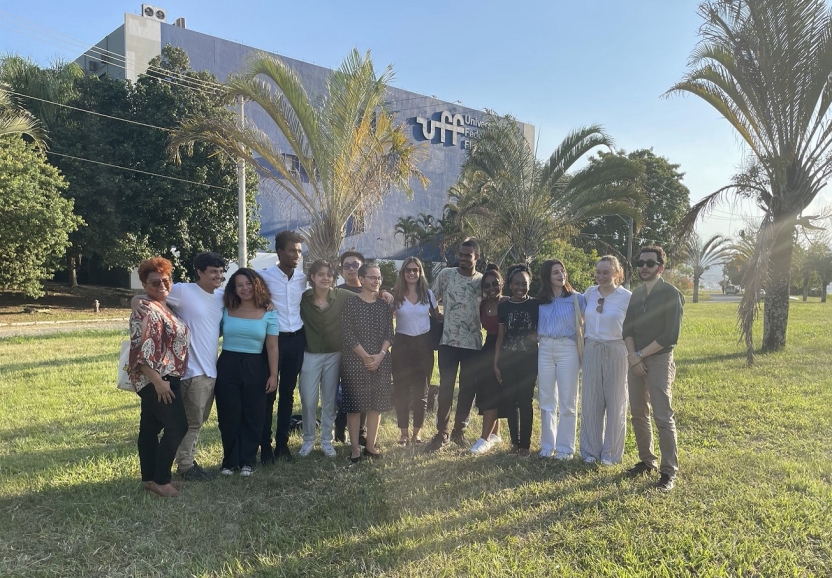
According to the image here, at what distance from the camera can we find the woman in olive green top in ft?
15.6

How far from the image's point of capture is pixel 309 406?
4812 mm

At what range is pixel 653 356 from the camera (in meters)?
4.20

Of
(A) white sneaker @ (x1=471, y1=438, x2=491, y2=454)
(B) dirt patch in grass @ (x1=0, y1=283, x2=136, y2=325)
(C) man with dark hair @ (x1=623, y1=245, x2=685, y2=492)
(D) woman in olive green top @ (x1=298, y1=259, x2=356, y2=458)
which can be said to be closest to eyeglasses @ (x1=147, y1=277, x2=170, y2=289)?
(D) woman in olive green top @ (x1=298, y1=259, x2=356, y2=458)

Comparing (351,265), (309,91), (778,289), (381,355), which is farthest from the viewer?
(309,91)

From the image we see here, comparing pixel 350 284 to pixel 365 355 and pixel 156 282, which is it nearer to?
pixel 365 355

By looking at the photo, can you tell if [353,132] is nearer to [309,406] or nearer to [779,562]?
[309,406]

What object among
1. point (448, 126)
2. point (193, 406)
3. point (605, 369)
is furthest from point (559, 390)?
point (448, 126)

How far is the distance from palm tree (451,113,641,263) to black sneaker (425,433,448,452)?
9.26 meters

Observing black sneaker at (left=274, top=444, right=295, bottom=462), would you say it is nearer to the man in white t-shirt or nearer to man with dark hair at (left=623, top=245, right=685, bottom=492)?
the man in white t-shirt

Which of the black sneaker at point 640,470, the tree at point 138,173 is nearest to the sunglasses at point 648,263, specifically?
the black sneaker at point 640,470

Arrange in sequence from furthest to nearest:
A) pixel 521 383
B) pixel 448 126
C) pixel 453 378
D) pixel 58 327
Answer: pixel 448 126 → pixel 58 327 → pixel 453 378 → pixel 521 383

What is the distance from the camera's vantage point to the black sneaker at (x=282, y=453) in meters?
4.71

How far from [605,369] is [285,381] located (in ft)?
8.67

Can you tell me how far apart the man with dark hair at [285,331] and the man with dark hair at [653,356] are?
8.72ft
